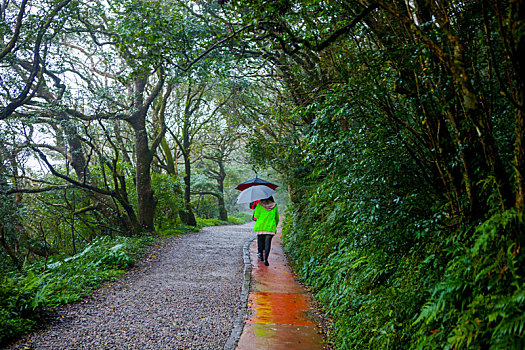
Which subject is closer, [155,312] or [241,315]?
[241,315]

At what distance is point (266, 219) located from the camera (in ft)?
29.7

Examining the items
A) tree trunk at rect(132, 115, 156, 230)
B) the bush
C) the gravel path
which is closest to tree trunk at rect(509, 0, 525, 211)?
the gravel path

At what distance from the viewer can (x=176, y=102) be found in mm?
18719

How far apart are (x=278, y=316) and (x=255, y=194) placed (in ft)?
13.3

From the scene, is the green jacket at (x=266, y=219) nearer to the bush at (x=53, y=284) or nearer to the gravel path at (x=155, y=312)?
the gravel path at (x=155, y=312)

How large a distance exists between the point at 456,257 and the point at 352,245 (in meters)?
1.99

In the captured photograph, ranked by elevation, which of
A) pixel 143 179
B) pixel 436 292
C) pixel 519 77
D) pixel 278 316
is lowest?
pixel 278 316

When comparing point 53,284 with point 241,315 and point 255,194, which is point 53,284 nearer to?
point 241,315

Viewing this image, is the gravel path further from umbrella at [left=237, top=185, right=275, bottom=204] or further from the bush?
umbrella at [left=237, top=185, right=275, bottom=204]

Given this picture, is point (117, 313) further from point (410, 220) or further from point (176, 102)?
point (176, 102)

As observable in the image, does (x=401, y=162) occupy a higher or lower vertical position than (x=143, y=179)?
lower

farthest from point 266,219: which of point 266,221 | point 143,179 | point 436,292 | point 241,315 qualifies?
point 143,179

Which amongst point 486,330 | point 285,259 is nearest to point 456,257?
point 486,330

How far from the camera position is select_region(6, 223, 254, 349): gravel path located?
14.8 feet
